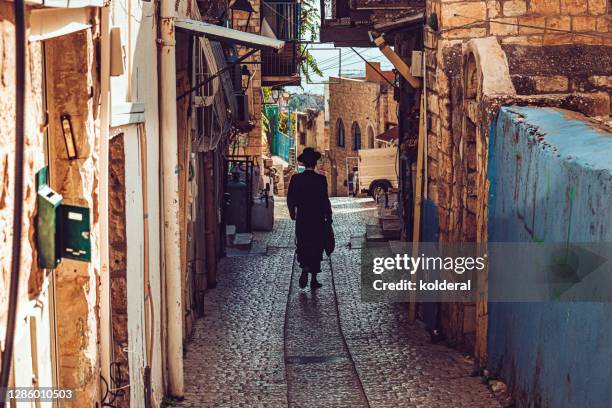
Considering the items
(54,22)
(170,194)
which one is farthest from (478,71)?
(54,22)

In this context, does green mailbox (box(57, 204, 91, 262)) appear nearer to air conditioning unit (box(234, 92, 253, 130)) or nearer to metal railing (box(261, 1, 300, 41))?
air conditioning unit (box(234, 92, 253, 130))

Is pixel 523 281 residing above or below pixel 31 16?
below

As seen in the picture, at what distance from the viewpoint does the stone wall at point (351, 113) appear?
41.5m

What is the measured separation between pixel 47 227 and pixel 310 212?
885cm

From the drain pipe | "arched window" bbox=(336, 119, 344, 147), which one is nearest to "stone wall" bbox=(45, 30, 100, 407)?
the drain pipe

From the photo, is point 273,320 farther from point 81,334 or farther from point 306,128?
point 306,128

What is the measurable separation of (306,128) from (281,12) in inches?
1347

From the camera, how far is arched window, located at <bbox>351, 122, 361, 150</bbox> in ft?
156

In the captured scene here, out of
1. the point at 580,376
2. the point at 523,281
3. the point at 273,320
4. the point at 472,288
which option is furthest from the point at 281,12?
the point at 580,376

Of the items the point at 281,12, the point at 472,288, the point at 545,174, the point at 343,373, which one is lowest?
the point at 343,373

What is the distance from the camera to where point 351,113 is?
157 ft

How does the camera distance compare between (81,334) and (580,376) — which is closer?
(81,334)

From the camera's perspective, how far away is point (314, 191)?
42.0 feet

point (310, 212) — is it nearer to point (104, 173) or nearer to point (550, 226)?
point (550, 226)
